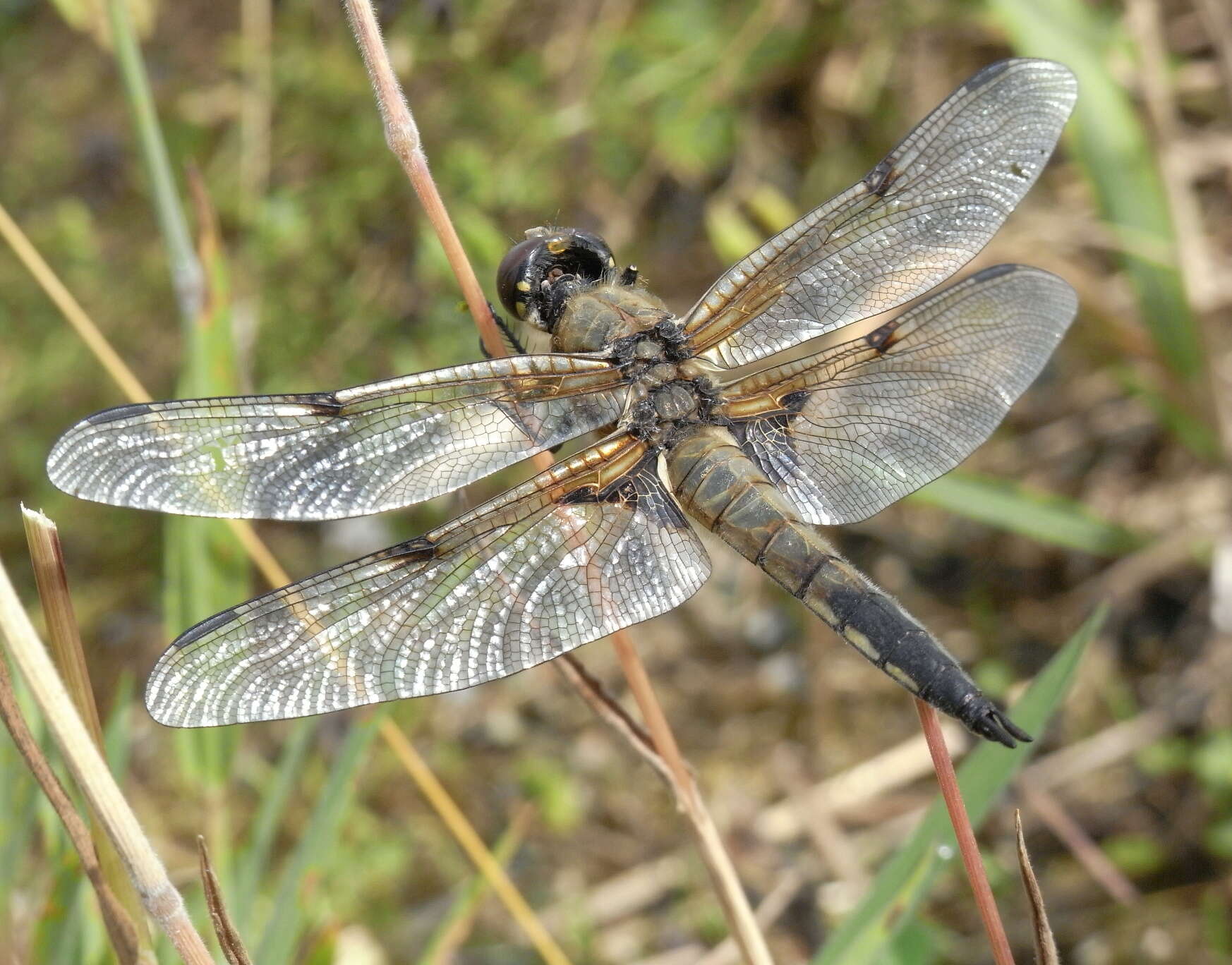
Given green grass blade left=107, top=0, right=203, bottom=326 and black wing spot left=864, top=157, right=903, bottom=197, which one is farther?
green grass blade left=107, top=0, right=203, bottom=326

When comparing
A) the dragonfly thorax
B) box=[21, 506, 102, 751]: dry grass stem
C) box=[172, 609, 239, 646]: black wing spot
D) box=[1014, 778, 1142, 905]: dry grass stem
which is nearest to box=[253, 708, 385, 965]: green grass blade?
box=[172, 609, 239, 646]: black wing spot

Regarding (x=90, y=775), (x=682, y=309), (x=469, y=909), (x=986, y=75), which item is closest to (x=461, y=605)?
(x=90, y=775)

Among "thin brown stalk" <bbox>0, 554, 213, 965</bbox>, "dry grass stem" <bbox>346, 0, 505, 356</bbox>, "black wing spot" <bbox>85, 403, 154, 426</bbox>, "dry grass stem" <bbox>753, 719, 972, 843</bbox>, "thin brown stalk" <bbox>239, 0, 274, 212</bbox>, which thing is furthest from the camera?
"thin brown stalk" <bbox>239, 0, 274, 212</bbox>

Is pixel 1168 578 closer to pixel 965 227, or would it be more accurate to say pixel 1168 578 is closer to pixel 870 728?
pixel 870 728

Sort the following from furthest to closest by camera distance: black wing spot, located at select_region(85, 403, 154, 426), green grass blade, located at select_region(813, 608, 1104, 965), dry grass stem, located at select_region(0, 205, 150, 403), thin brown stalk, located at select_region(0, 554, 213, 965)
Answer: dry grass stem, located at select_region(0, 205, 150, 403) → green grass blade, located at select_region(813, 608, 1104, 965) → black wing spot, located at select_region(85, 403, 154, 426) → thin brown stalk, located at select_region(0, 554, 213, 965)

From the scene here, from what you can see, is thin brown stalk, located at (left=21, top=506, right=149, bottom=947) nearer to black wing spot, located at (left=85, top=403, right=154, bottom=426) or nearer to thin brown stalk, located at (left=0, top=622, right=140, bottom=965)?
thin brown stalk, located at (left=0, top=622, right=140, bottom=965)

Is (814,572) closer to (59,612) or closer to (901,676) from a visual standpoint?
(901,676)

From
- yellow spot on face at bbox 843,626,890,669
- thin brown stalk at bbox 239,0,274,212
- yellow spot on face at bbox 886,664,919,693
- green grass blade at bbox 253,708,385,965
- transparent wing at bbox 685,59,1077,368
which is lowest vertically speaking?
yellow spot on face at bbox 886,664,919,693

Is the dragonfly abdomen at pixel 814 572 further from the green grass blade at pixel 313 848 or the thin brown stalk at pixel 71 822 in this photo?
the thin brown stalk at pixel 71 822
